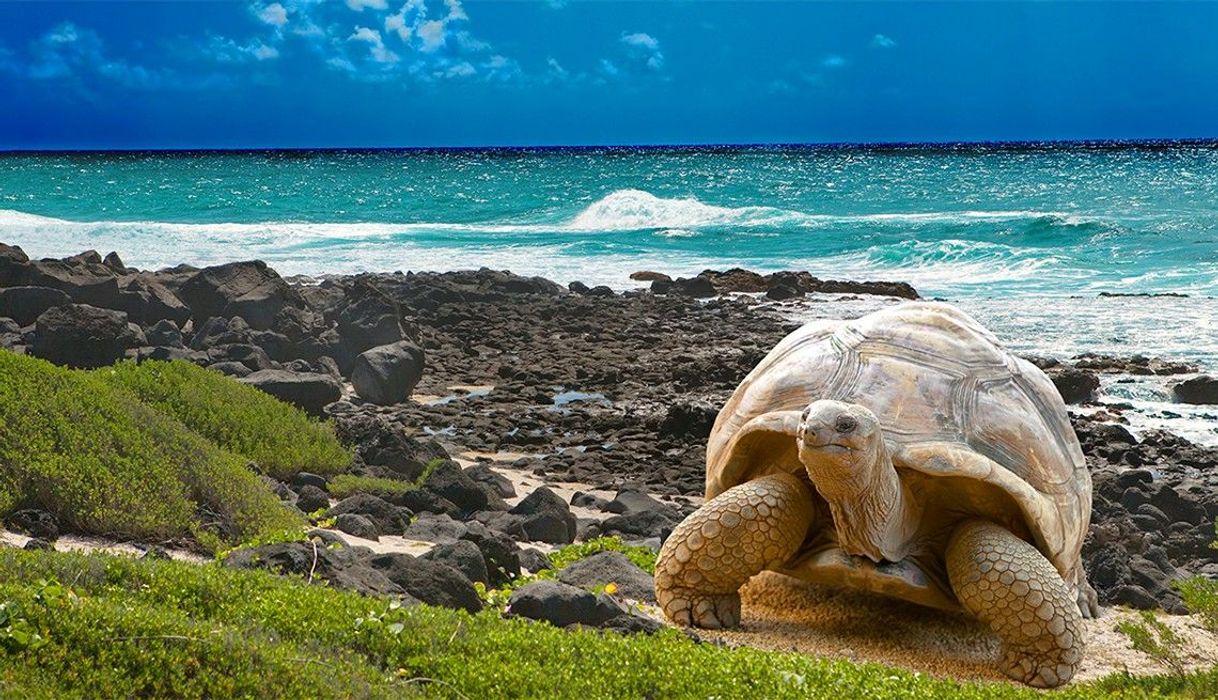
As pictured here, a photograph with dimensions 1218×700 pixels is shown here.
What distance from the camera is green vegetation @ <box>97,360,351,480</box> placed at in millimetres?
10734

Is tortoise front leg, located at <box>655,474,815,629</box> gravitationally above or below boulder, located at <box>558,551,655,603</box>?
above

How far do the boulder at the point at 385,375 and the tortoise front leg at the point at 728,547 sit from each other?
9.14 m

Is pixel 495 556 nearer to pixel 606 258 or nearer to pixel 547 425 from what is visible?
pixel 547 425

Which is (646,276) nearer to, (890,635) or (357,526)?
(357,526)

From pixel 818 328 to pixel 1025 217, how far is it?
1586 inches

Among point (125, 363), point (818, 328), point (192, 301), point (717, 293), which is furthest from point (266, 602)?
point (717, 293)

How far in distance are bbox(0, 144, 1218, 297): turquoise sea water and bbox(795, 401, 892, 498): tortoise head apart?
76.6 ft

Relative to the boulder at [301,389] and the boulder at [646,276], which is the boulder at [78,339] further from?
the boulder at [646,276]

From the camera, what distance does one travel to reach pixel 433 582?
6703 millimetres

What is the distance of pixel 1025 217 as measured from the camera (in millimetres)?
45625

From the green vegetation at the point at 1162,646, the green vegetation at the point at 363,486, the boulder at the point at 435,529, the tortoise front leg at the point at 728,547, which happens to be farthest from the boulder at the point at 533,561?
the green vegetation at the point at 1162,646

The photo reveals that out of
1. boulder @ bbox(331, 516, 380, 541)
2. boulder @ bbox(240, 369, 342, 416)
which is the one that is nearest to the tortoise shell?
boulder @ bbox(331, 516, 380, 541)

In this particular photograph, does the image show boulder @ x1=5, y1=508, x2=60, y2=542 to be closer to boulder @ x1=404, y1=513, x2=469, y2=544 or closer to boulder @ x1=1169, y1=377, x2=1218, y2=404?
boulder @ x1=404, y1=513, x2=469, y2=544

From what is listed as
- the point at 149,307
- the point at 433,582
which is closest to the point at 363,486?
the point at 433,582
